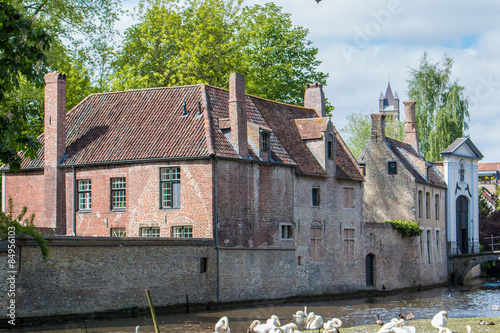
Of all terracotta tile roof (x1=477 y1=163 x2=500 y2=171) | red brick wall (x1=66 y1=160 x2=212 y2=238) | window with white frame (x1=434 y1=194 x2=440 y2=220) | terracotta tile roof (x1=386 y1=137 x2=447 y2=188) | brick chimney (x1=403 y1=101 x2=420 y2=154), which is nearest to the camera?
red brick wall (x1=66 y1=160 x2=212 y2=238)

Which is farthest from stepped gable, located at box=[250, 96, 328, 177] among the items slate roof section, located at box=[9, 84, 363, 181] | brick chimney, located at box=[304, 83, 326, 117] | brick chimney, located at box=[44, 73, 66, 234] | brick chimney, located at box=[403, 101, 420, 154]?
brick chimney, located at box=[403, 101, 420, 154]

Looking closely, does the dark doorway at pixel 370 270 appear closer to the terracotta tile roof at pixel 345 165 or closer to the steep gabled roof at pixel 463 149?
the terracotta tile roof at pixel 345 165

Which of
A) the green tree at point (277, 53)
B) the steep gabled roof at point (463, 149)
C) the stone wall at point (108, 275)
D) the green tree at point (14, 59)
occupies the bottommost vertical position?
the stone wall at point (108, 275)

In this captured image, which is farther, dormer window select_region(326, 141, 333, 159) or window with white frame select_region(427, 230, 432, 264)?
window with white frame select_region(427, 230, 432, 264)

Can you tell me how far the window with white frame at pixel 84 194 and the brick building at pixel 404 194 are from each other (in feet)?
63.1

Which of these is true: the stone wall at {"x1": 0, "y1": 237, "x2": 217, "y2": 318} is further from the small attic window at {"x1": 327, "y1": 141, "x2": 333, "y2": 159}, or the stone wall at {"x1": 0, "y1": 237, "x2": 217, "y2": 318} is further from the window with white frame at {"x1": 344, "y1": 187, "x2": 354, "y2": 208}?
the window with white frame at {"x1": 344, "y1": 187, "x2": 354, "y2": 208}

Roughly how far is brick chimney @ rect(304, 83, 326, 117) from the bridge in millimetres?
16168

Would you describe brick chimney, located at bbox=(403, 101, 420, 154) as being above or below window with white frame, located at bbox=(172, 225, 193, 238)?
above

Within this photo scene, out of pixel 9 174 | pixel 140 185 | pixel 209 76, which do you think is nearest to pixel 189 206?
pixel 140 185

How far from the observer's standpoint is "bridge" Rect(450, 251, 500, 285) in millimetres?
49344

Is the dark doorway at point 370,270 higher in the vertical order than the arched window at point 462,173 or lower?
lower

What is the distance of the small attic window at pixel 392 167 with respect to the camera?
45.2 metres

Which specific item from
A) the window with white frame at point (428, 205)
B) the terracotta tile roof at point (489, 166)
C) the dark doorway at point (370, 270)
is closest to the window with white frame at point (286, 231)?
the dark doorway at point (370, 270)

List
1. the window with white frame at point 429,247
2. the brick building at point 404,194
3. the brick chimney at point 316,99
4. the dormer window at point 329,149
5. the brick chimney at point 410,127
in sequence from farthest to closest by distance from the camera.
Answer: the brick chimney at point 410,127 → the window with white frame at point 429,247 → the brick building at point 404,194 → the brick chimney at point 316,99 → the dormer window at point 329,149
